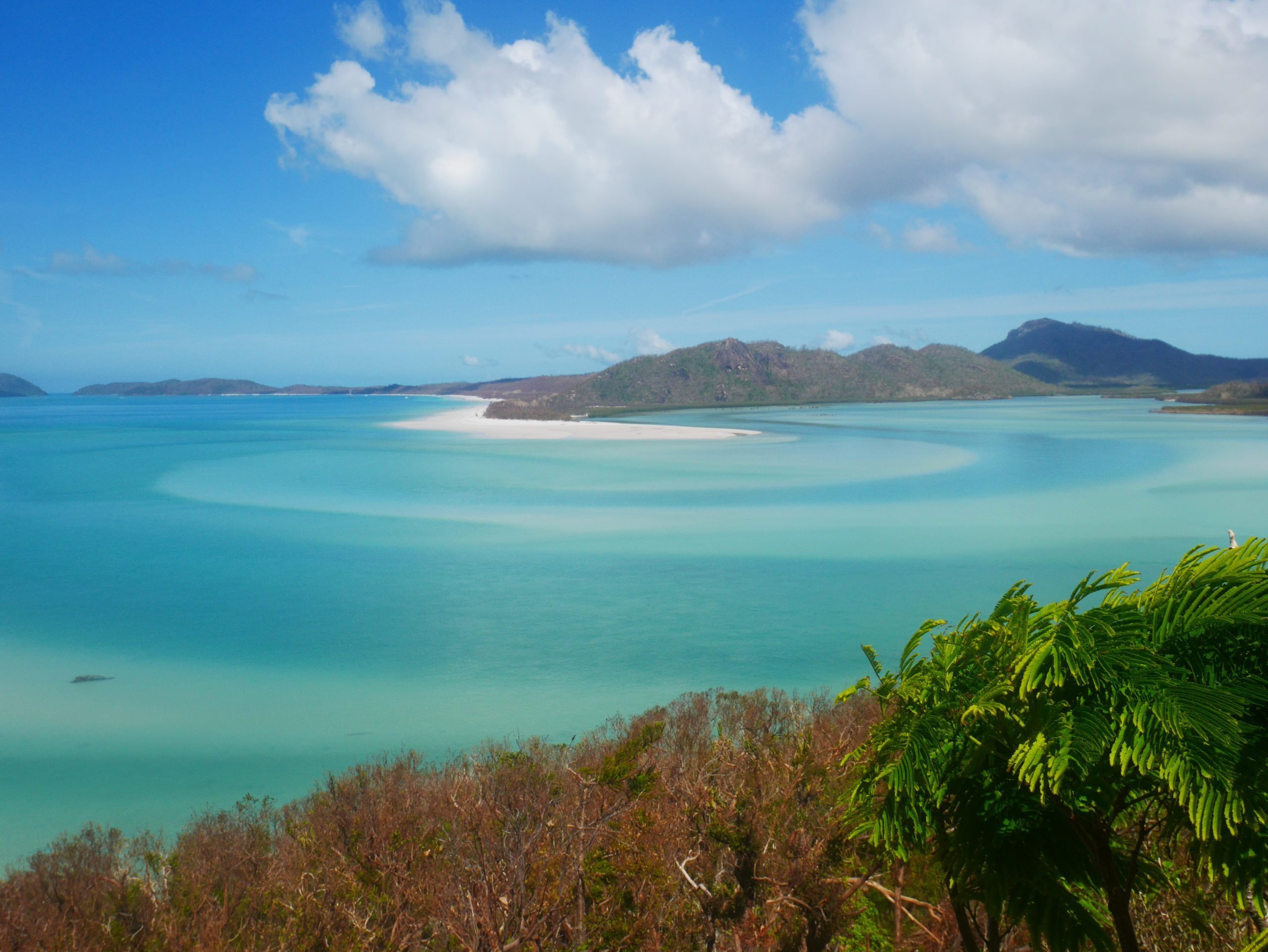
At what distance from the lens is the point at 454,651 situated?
23.2 metres

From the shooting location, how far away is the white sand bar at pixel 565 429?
88.4 m

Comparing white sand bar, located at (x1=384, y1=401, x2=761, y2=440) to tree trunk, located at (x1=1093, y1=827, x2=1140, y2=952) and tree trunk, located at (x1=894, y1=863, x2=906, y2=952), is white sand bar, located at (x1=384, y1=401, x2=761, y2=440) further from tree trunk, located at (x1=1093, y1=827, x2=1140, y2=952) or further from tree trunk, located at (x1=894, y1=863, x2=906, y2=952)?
tree trunk, located at (x1=1093, y1=827, x2=1140, y2=952)

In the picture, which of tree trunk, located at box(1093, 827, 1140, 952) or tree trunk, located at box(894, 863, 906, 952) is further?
tree trunk, located at box(894, 863, 906, 952)

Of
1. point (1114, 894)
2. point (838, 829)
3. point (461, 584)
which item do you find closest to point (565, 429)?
point (461, 584)

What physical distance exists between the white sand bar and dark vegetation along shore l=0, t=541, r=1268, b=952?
72.8m

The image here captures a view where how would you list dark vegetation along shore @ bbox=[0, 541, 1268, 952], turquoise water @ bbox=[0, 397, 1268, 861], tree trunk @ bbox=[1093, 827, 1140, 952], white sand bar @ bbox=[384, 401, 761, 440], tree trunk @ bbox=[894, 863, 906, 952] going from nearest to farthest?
dark vegetation along shore @ bbox=[0, 541, 1268, 952], tree trunk @ bbox=[1093, 827, 1140, 952], tree trunk @ bbox=[894, 863, 906, 952], turquoise water @ bbox=[0, 397, 1268, 861], white sand bar @ bbox=[384, 401, 761, 440]

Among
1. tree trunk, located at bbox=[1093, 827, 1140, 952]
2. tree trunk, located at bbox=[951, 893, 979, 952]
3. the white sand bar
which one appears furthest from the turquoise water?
the white sand bar

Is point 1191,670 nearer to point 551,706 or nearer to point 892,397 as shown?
point 551,706

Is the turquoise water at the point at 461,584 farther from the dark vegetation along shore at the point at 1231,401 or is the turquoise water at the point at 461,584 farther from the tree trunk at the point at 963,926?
the dark vegetation along shore at the point at 1231,401

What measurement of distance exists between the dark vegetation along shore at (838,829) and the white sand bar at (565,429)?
7280 cm

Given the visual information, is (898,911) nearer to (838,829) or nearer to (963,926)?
(963,926)

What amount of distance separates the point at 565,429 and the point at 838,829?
3777 inches

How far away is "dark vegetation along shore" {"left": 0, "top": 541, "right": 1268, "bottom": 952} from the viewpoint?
243cm

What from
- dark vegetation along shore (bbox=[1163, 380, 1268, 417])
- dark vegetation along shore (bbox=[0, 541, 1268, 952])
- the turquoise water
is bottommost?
the turquoise water
